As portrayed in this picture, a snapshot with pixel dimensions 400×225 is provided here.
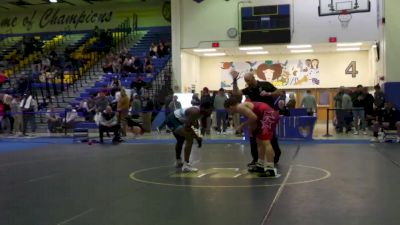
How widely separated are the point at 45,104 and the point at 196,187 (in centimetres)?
1790

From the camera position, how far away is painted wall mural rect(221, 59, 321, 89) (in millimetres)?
27438

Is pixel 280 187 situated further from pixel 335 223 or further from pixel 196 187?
pixel 335 223

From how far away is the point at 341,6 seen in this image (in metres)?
22.1

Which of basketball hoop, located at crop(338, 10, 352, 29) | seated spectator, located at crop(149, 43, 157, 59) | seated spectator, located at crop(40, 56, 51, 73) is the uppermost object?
basketball hoop, located at crop(338, 10, 352, 29)

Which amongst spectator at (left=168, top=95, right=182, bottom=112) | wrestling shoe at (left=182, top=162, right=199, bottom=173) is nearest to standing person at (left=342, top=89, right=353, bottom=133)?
spectator at (left=168, top=95, right=182, bottom=112)

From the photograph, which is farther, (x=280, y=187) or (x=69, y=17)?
(x=69, y=17)

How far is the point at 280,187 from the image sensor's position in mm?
7336

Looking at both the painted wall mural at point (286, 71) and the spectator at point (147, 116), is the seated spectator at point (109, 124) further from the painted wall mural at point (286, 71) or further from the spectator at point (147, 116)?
the painted wall mural at point (286, 71)

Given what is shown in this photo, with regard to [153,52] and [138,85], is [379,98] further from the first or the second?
[153,52]

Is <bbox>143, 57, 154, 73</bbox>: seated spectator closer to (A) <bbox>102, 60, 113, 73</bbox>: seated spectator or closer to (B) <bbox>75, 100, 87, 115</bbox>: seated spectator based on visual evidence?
(A) <bbox>102, 60, 113, 73</bbox>: seated spectator

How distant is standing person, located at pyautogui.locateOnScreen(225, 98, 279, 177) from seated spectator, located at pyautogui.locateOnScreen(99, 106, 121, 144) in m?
8.87

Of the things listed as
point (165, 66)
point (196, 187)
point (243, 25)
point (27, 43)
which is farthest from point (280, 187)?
point (27, 43)

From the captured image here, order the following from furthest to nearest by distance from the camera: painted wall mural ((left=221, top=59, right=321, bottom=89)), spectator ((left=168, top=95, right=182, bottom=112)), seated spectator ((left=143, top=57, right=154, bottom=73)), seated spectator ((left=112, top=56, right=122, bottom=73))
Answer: painted wall mural ((left=221, top=59, right=321, bottom=89))
seated spectator ((left=112, top=56, right=122, bottom=73))
seated spectator ((left=143, top=57, right=154, bottom=73))
spectator ((left=168, top=95, right=182, bottom=112))

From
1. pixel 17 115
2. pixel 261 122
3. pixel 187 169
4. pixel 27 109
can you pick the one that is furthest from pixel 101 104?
pixel 261 122
